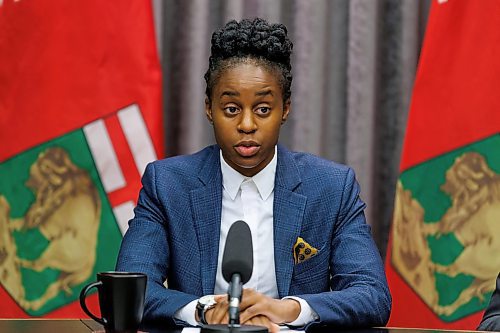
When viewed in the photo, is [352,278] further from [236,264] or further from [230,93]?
[236,264]

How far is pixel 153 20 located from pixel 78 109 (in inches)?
14.3

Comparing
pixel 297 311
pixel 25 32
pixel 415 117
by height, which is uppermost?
pixel 25 32

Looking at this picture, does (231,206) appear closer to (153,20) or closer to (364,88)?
(153,20)

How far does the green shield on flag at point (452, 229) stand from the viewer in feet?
8.47

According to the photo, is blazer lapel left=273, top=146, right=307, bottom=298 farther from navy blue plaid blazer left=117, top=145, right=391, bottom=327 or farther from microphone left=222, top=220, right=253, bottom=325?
microphone left=222, top=220, right=253, bottom=325

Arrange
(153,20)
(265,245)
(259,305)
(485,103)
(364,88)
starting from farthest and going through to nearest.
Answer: (364,88)
(153,20)
(485,103)
(265,245)
(259,305)

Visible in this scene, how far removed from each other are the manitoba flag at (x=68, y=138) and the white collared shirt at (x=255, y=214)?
65 centimetres

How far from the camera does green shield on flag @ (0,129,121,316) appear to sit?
2709 millimetres

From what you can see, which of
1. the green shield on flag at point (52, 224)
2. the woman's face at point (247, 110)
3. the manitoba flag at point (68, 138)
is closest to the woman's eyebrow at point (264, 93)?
the woman's face at point (247, 110)

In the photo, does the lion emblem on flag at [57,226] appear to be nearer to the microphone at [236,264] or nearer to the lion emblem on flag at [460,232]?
the lion emblem on flag at [460,232]

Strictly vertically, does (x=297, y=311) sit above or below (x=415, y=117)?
below

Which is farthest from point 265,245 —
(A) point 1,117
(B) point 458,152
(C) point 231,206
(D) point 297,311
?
(A) point 1,117

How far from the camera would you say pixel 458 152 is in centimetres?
265

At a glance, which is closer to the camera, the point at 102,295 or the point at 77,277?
the point at 102,295
